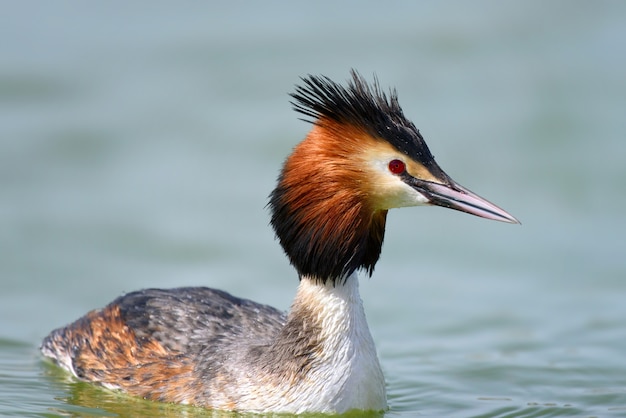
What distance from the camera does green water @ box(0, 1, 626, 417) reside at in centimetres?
1092

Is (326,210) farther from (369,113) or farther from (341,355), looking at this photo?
(341,355)

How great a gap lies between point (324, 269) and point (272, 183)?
6550 millimetres

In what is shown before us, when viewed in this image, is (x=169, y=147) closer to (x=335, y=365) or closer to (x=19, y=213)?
(x=19, y=213)

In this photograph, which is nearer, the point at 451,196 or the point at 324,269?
the point at 451,196

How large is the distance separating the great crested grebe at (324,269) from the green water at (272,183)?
47 cm

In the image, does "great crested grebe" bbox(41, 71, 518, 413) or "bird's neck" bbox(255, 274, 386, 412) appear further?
"bird's neck" bbox(255, 274, 386, 412)

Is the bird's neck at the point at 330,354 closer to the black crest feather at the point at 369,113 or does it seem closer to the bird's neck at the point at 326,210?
the bird's neck at the point at 326,210

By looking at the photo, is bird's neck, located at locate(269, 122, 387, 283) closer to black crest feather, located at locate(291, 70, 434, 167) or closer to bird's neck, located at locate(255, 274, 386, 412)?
black crest feather, located at locate(291, 70, 434, 167)

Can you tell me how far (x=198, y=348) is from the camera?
9.27m

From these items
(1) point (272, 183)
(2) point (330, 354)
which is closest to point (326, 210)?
(2) point (330, 354)

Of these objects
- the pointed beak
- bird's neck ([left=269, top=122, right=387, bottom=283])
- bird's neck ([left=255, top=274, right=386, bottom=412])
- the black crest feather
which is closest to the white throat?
bird's neck ([left=255, top=274, right=386, bottom=412])

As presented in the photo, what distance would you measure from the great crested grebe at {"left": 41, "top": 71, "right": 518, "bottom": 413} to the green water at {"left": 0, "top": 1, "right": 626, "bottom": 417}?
47 centimetres

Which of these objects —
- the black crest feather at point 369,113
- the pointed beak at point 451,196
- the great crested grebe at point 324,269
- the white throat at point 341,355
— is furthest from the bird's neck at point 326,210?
A: the pointed beak at point 451,196

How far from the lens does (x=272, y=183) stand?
49.2 feet
